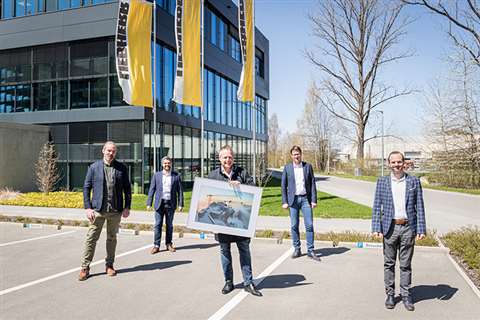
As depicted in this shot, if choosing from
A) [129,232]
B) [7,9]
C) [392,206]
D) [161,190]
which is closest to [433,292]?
[392,206]

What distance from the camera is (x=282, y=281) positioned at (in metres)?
5.72

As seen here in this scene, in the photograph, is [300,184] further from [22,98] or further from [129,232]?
[22,98]

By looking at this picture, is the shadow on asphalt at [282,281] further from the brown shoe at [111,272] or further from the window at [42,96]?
the window at [42,96]

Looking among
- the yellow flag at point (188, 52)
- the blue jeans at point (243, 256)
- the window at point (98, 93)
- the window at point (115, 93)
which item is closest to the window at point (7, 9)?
the window at point (98, 93)

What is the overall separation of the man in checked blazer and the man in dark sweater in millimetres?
1653

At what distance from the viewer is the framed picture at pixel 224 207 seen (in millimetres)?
4992

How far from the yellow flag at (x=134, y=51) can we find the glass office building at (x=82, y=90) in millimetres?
3931

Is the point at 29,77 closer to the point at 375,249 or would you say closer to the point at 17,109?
the point at 17,109

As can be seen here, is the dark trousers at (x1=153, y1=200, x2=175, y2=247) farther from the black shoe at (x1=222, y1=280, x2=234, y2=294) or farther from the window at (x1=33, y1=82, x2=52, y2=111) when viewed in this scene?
the window at (x1=33, y1=82, x2=52, y2=111)

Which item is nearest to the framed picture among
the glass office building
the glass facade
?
the glass office building

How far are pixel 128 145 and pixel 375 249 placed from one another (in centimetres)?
1425

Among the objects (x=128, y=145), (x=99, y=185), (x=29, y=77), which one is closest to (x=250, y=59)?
(x=128, y=145)

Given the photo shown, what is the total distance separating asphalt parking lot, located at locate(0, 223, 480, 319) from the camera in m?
4.49

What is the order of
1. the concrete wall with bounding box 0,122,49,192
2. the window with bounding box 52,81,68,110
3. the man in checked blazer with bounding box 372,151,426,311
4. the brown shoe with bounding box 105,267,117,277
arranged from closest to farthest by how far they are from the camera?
the man in checked blazer with bounding box 372,151,426,311
the brown shoe with bounding box 105,267,117,277
the concrete wall with bounding box 0,122,49,192
the window with bounding box 52,81,68,110
